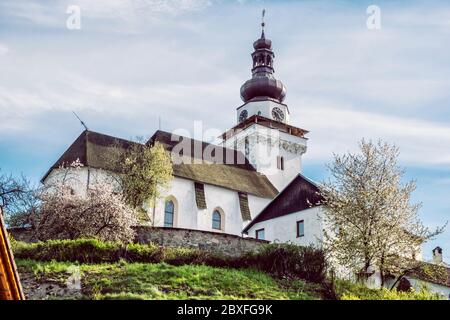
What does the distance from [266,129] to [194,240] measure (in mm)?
31983

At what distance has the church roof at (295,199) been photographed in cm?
3094

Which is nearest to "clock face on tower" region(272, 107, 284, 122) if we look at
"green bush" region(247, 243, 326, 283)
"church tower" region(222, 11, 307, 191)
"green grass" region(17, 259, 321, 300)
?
"church tower" region(222, 11, 307, 191)

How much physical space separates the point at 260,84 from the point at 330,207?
31.9 metres

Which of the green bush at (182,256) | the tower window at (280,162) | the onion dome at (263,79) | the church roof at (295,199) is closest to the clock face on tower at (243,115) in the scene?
the onion dome at (263,79)

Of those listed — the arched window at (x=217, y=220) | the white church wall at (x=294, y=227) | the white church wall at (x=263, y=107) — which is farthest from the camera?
the white church wall at (x=263, y=107)

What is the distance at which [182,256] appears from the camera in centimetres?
2012

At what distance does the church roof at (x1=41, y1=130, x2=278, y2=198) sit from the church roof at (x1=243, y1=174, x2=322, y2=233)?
27.9ft

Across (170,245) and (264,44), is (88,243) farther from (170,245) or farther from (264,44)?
(264,44)

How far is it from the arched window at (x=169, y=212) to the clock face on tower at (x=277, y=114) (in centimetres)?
1896

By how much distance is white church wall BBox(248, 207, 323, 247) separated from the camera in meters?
30.3

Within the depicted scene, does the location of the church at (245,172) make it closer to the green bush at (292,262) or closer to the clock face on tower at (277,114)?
the clock face on tower at (277,114)

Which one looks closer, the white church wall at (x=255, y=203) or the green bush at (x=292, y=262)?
the green bush at (x=292, y=262)

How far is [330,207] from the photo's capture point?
85.1ft
